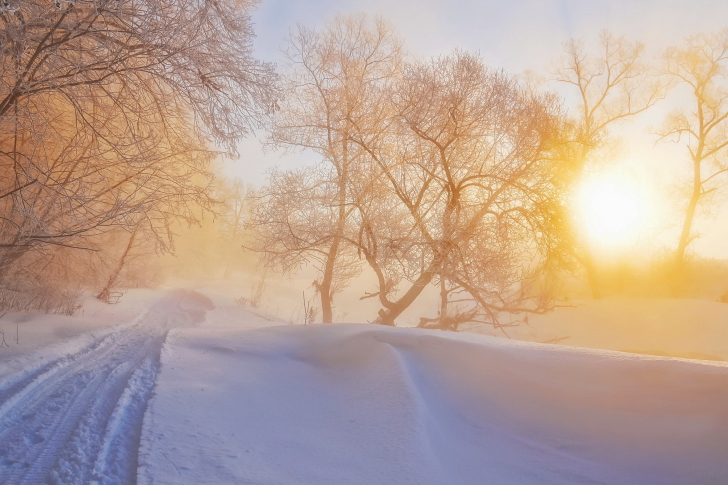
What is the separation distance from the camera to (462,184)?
9922mm

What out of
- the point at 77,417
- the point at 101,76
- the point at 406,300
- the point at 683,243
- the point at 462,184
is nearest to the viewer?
the point at 77,417

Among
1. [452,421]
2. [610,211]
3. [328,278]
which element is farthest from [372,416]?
[610,211]

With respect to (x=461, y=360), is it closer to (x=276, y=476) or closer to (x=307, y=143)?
(x=276, y=476)

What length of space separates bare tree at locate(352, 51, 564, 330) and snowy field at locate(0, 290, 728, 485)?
14.7ft

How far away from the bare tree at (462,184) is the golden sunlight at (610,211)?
1.27 metres

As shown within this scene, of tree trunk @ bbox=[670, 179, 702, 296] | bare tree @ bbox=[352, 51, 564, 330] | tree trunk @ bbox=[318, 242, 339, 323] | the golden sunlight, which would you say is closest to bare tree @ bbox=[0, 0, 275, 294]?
bare tree @ bbox=[352, 51, 564, 330]

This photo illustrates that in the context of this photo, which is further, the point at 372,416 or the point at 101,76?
the point at 101,76

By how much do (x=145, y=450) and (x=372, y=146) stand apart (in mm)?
8846

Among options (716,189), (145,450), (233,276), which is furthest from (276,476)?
(233,276)

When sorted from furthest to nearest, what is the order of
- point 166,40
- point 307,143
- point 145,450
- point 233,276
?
point 233,276 < point 307,143 < point 166,40 < point 145,450

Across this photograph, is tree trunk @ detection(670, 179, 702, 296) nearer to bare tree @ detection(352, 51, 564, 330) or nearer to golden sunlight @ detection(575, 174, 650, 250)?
golden sunlight @ detection(575, 174, 650, 250)

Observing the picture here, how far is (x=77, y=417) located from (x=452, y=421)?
119 inches

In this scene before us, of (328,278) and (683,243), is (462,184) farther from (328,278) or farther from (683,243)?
(683,243)

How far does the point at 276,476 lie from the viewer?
2.47 meters
